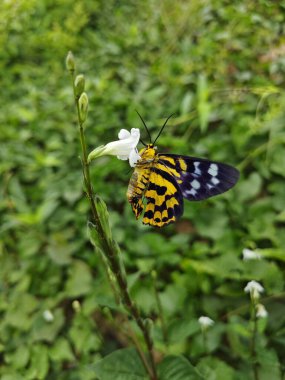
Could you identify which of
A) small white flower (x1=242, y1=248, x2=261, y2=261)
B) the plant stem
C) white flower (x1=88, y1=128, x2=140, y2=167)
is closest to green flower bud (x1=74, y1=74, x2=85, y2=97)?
the plant stem

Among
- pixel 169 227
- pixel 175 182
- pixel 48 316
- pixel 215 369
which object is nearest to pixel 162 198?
pixel 175 182

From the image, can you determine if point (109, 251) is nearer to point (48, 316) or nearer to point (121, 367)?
point (121, 367)

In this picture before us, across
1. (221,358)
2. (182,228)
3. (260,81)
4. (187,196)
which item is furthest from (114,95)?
(221,358)

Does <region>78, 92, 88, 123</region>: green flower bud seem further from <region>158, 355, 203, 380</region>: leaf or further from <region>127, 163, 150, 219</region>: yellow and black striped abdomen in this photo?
<region>158, 355, 203, 380</region>: leaf

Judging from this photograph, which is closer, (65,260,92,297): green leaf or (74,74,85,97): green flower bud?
(74,74,85,97): green flower bud

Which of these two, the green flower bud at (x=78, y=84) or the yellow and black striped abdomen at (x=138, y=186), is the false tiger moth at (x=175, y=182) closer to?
the yellow and black striped abdomen at (x=138, y=186)

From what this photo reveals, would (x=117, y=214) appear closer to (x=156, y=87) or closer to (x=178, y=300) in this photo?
(x=178, y=300)

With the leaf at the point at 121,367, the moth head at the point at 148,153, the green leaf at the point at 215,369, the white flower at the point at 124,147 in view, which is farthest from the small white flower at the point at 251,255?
the white flower at the point at 124,147
